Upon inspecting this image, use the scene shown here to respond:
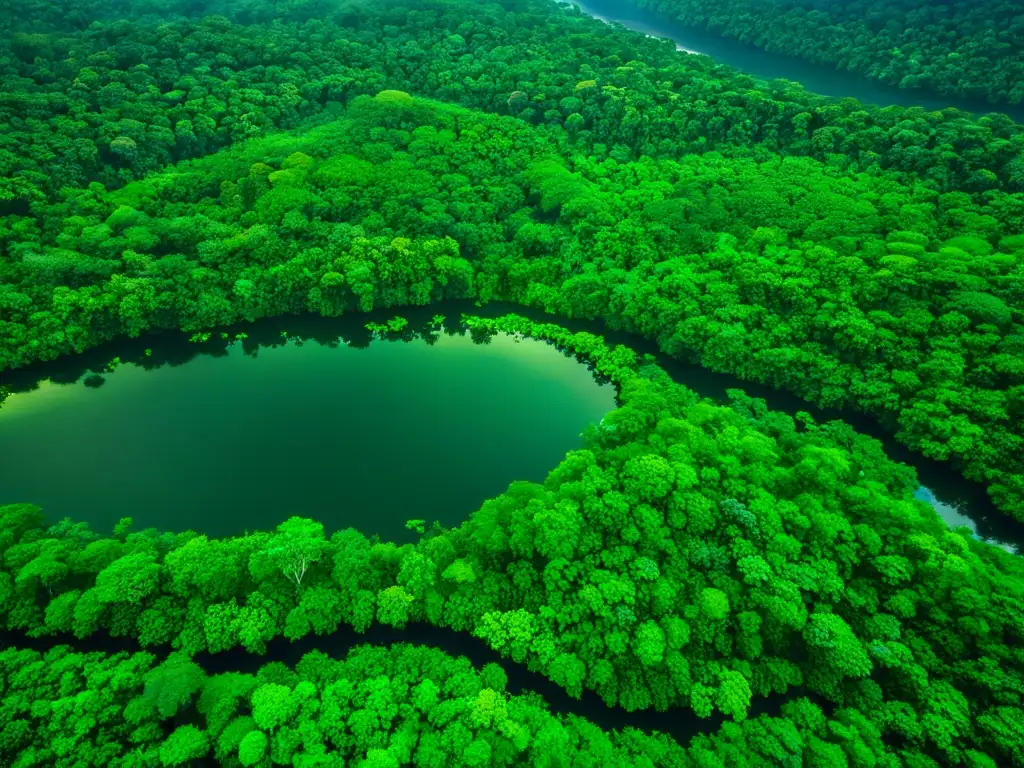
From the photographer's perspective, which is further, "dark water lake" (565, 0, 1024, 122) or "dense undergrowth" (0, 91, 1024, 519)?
"dark water lake" (565, 0, 1024, 122)

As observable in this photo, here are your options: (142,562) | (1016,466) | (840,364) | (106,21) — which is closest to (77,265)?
(142,562)

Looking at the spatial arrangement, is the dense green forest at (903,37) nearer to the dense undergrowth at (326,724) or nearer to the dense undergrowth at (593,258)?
the dense undergrowth at (593,258)

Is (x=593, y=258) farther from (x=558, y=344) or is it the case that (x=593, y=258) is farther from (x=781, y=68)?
(x=781, y=68)

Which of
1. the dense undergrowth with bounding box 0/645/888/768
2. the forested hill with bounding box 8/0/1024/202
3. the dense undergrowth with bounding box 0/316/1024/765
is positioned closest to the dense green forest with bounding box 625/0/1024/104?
the forested hill with bounding box 8/0/1024/202

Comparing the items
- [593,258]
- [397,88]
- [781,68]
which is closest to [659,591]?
[593,258]

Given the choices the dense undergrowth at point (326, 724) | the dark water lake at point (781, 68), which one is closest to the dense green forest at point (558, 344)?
the dense undergrowth at point (326, 724)

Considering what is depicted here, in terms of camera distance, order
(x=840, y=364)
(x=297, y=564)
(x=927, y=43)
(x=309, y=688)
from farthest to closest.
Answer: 1. (x=927, y=43)
2. (x=840, y=364)
3. (x=297, y=564)
4. (x=309, y=688)

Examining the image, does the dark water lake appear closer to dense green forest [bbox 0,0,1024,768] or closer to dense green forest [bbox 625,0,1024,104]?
dense green forest [bbox 625,0,1024,104]

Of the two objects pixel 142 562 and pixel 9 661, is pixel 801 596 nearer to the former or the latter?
pixel 142 562
